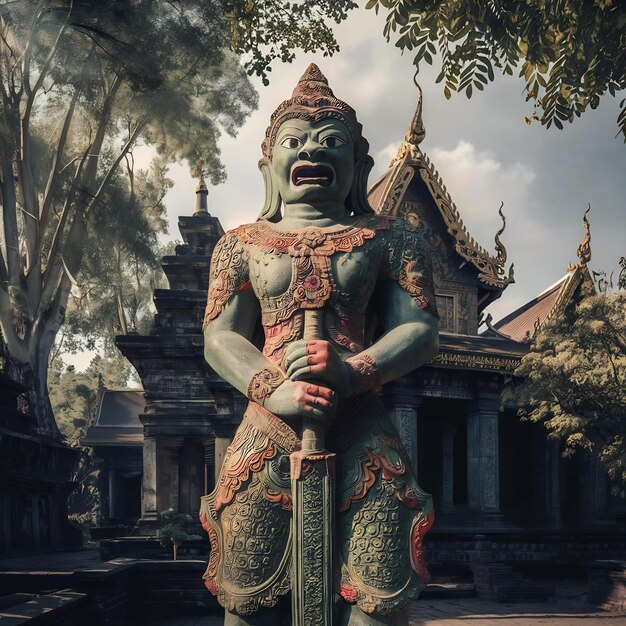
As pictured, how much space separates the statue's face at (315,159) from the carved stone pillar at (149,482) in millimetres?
17224

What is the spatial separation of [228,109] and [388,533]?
73.1ft

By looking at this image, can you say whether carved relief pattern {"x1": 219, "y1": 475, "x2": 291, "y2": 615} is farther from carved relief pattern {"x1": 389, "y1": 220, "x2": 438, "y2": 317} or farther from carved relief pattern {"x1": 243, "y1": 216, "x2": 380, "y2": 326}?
carved relief pattern {"x1": 389, "y1": 220, "x2": 438, "y2": 317}

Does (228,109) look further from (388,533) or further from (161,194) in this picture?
(388,533)

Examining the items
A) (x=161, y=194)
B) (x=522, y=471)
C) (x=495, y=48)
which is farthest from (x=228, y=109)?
(x=495, y=48)

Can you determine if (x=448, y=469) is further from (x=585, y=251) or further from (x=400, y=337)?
(x=400, y=337)

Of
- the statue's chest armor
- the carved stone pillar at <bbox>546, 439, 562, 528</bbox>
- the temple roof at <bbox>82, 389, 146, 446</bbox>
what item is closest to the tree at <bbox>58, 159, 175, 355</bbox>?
the temple roof at <bbox>82, 389, 146, 446</bbox>

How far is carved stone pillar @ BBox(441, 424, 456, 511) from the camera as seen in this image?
1970 cm

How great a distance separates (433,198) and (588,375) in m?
7.04

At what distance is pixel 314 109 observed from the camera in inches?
178

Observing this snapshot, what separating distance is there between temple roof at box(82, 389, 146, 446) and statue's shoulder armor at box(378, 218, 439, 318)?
92.4 ft

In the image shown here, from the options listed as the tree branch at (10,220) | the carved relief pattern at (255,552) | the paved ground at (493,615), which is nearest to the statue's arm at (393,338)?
the carved relief pattern at (255,552)

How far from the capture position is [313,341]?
397cm

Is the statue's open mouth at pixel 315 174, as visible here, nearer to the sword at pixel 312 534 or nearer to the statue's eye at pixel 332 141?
the statue's eye at pixel 332 141

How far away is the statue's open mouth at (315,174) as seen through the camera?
4.46m
